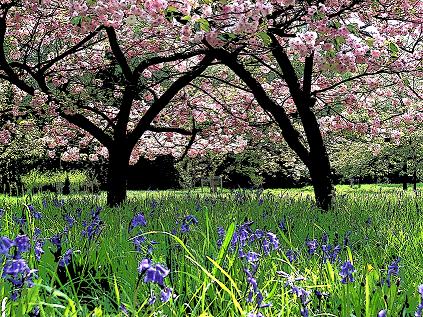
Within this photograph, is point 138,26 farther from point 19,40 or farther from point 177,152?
point 177,152

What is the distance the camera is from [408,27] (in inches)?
400

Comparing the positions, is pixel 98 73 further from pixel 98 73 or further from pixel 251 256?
pixel 251 256

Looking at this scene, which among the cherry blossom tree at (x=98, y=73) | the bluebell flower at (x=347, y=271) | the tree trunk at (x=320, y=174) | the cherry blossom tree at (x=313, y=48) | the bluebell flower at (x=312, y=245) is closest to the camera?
the bluebell flower at (x=347, y=271)

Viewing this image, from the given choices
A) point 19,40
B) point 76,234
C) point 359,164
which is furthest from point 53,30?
point 359,164

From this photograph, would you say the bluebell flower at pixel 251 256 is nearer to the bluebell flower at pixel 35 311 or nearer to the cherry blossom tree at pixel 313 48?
the bluebell flower at pixel 35 311

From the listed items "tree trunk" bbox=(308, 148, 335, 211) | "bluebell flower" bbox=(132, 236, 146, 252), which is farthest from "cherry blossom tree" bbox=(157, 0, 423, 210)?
"bluebell flower" bbox=(132, 236, 146, 252)

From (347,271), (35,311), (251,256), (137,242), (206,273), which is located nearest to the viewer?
(35,311)

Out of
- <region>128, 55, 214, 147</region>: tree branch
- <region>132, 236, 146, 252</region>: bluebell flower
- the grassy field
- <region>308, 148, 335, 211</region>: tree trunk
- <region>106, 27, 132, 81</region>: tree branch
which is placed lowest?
the grassy field

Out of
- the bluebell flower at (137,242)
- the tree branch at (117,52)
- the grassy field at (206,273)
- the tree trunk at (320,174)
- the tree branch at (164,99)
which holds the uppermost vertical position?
the tree branch at (117,52)

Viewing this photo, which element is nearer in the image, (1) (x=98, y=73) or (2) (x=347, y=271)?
(2) (x=347, y=271)

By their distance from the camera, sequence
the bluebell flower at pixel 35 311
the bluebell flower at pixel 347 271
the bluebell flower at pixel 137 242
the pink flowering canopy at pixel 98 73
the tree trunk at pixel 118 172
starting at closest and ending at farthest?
the bluebell flower at pixel 35 311, the bluebell flower at pixel 347 271, the bluebell flower at pixel 137 242, the pink flowering canopy at pixel 98 73, the tree trunk at pixel 118 172

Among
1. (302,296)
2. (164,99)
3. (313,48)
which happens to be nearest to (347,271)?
(302,296)

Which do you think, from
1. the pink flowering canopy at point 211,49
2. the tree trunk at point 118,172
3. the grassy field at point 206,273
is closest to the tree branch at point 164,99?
the tree trunk at point 118,172

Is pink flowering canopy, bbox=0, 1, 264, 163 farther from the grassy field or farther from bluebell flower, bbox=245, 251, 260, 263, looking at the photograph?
bluebell flower, bbox=245, 251, 260, 263
